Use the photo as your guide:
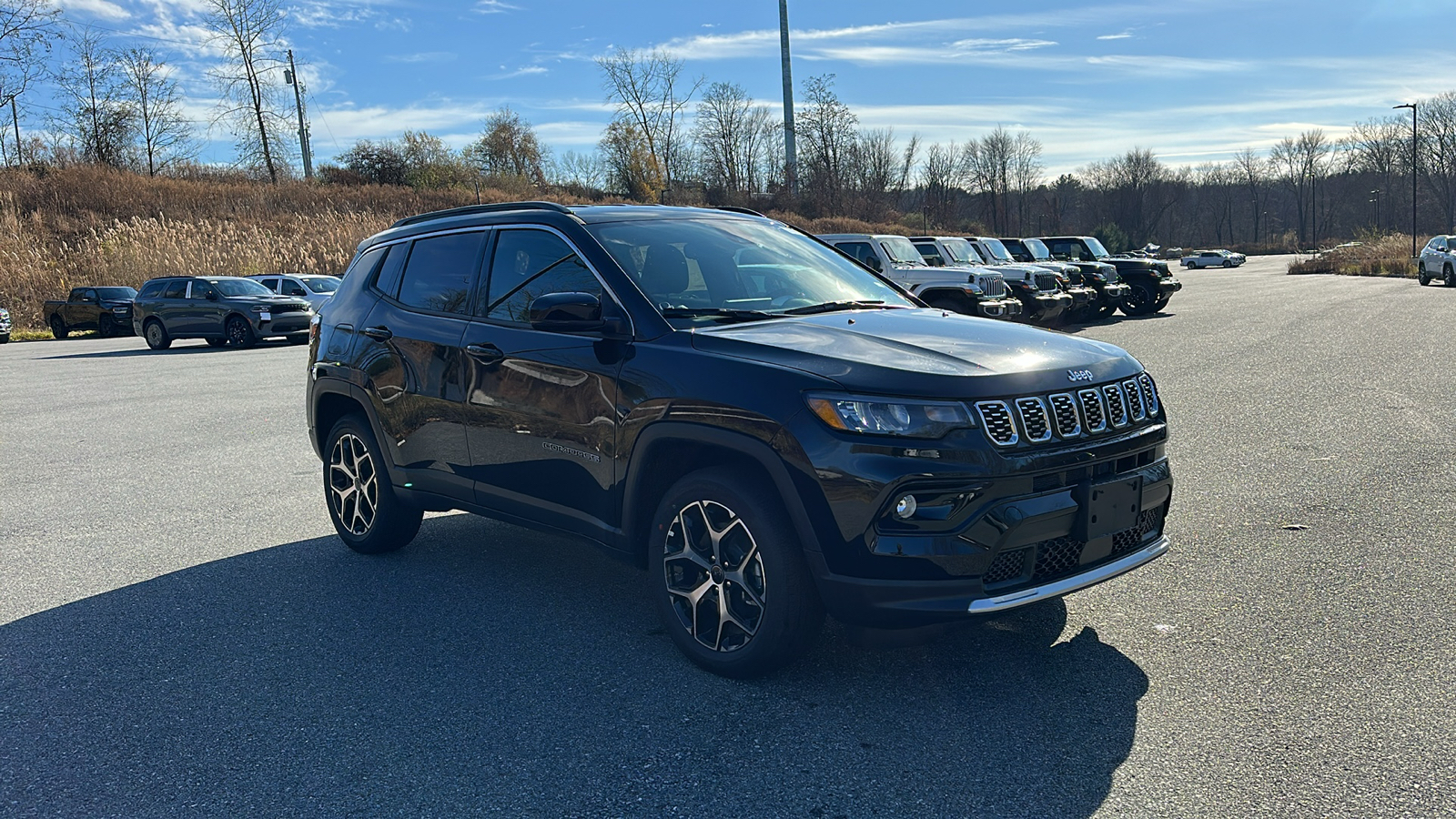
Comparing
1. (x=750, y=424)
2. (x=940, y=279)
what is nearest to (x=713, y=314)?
(x=750, y=424)

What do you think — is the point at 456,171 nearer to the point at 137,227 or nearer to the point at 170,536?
the point at 137,227

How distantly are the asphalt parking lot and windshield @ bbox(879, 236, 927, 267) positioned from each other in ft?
39.2

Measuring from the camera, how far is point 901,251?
749 inches

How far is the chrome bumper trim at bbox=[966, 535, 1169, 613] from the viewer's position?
333 centimetres

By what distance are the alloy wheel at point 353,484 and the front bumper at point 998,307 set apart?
41.1ft

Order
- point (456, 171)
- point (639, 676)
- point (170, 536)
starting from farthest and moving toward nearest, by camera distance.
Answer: point (456, 171) < point (170, 536) < point (639, 676)

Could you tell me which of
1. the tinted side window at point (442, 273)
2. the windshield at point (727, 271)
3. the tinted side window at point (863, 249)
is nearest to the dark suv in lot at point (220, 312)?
the tinted side window at point (863, 249)

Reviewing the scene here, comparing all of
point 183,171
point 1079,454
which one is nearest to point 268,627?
point 1079,454

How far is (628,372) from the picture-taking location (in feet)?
13.3

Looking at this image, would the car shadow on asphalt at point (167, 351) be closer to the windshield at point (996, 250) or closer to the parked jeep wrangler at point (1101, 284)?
the windshield at point (996, 250)

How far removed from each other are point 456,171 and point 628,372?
58.3 metres

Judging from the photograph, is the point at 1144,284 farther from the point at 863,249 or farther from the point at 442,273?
the point at 442,273

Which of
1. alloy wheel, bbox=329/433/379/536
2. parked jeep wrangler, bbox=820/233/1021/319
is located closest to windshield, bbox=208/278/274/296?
parked jeep wrangler, bbox=820/233/1021/319

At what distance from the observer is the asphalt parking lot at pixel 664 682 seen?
304 centimetres
